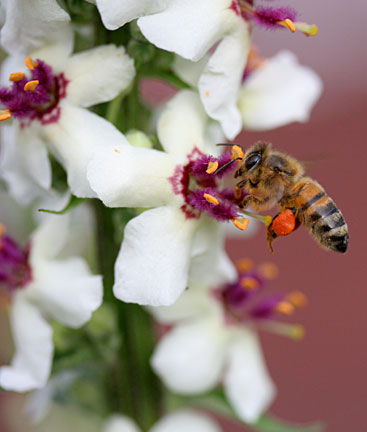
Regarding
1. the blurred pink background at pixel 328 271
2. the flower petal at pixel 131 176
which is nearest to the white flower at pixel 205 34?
the flower petal at pixel 131 176

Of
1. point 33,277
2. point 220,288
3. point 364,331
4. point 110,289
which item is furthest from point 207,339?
point 364,331

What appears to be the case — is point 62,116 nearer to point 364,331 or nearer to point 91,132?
point 91,132

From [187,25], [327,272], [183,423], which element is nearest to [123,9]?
[187,25]

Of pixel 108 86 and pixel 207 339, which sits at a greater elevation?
pixel 108 86

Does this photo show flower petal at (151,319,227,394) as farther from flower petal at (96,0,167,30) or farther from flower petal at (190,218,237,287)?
flower petal at (96,0,167,30)

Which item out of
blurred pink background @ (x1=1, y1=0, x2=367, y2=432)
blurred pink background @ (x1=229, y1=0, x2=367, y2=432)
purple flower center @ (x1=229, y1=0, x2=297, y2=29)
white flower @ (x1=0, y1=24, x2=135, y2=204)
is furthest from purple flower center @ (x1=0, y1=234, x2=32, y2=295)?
blurred pink background @ (x1=1, y1=0, x2=367, y2=432)

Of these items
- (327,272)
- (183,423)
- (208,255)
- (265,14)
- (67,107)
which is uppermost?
(265,14)

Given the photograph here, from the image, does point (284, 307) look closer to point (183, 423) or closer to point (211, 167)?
point (183, 423)
